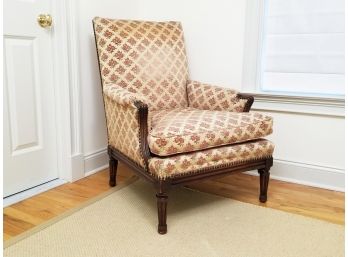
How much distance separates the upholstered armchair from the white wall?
20cm

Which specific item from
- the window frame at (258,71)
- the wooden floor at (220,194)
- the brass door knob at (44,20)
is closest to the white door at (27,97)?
the brass door knob at (44,20)

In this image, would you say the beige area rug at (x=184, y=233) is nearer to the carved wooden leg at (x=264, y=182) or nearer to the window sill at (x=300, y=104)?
the carved wooden leg at (x=264, y=182)

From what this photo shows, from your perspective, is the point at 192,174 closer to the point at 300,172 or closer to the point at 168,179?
the point at 168,179

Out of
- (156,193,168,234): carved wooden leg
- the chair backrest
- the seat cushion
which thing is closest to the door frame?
the chair backrest

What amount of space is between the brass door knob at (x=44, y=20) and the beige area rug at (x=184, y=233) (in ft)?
3.29

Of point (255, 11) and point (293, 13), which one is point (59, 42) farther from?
point (293, 13)

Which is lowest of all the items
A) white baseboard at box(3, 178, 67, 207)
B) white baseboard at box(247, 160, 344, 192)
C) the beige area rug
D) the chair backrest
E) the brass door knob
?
the beige area rug

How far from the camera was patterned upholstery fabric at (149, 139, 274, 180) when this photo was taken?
147cm

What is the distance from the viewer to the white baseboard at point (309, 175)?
2043 mm

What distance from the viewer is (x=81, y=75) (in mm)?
2080

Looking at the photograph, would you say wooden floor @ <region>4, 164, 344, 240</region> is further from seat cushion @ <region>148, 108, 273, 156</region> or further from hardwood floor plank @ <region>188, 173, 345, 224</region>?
seat cushion @ <region>148, 108, 273, 156</region>

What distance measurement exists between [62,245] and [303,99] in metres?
1.55

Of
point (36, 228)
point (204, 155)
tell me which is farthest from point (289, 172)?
point (36, 228)

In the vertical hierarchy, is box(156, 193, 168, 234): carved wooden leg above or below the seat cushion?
below
